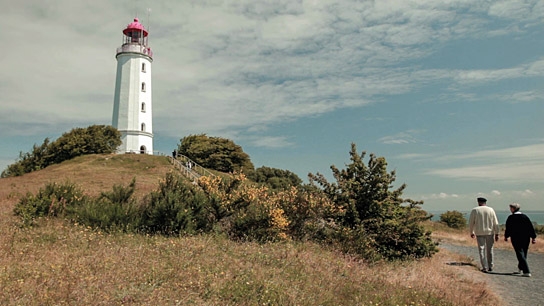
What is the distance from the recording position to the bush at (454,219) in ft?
100

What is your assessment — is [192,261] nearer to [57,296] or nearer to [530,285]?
[57,296]

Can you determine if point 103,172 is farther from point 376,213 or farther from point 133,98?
point 376,213

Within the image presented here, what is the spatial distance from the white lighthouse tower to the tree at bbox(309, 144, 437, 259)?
3691 cm

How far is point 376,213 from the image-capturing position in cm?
1211

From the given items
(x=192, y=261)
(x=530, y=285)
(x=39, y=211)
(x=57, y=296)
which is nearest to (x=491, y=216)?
(x=530, y=285)

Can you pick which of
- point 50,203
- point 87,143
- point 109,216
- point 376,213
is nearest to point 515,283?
point 376,213

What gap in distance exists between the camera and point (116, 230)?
36.2 ft

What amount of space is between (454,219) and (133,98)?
3629cm

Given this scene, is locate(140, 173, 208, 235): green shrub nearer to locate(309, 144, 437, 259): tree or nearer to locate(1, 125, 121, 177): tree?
locate(309, 144, 437, 259): tree

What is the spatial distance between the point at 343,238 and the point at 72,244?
23.3ft

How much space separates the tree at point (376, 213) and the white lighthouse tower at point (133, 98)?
36.9 metres

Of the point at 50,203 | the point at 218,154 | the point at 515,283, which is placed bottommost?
the point at 515,283

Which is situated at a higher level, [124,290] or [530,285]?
[124,290]

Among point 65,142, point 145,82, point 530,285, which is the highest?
point 145,82
